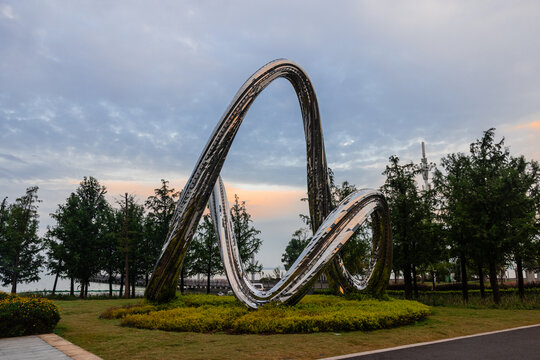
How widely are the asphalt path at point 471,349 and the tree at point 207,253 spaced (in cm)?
2443

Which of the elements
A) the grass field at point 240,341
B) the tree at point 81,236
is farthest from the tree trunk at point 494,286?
the tree at point 81,236

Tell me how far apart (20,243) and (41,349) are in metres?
29.2

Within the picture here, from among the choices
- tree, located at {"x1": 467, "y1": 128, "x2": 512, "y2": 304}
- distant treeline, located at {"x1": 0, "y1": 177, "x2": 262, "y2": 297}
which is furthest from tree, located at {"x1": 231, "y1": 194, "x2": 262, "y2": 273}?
tree, located at {"x1": 467, "y1": 128, "x2": 512, "y2": 304}

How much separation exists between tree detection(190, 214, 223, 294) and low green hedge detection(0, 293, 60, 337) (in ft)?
67.7

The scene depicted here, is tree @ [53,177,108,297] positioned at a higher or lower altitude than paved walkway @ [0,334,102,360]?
higher

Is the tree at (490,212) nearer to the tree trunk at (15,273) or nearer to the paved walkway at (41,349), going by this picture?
the paved walkway at (41,349)

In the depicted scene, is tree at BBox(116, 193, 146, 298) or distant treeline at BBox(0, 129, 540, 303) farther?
tree at BBox(116, 193, 146, 298)

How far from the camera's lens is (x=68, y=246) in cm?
3297

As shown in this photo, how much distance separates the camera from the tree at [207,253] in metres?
31.9

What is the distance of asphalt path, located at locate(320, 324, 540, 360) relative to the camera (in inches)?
287

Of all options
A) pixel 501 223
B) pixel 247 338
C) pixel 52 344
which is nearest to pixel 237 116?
pixel 247 338

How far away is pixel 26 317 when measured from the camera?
10547 millimetres

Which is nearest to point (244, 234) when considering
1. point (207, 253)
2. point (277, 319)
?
point (207, 253)

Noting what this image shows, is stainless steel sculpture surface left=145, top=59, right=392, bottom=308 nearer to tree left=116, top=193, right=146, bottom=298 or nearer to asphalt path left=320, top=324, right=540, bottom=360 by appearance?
asphalt path left=320, top=324, right=540, bottom=360
